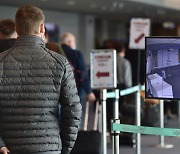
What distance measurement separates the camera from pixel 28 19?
9.12 feet

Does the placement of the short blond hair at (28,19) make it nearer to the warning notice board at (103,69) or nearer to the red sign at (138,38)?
the warning notice board at (103,69)

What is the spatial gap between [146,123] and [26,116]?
530 cm

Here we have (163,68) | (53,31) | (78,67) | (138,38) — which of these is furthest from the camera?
(53,31)

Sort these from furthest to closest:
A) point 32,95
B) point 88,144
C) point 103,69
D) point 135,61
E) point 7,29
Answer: point 135,61 < point 103,69 < point 88,144 < point 7,29 < point 32,95

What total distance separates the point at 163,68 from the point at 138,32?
3.59 meters

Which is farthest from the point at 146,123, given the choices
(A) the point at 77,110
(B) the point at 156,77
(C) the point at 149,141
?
(A) the point at 77,110

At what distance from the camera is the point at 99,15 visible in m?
21.5

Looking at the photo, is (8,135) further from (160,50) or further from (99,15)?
(99,15)

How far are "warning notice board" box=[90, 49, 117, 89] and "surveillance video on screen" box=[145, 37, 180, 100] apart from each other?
4.72 ft

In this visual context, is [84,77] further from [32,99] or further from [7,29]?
[32,99]

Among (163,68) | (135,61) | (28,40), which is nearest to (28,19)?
(28,40)

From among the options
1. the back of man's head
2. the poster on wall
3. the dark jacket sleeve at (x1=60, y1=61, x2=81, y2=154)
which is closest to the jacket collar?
the dark jacket sleeve at (x1=60, y1=61, x2=81, y2=154)

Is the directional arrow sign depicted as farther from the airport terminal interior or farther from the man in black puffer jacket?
the man in black puffer jacket

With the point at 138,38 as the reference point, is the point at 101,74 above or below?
below
